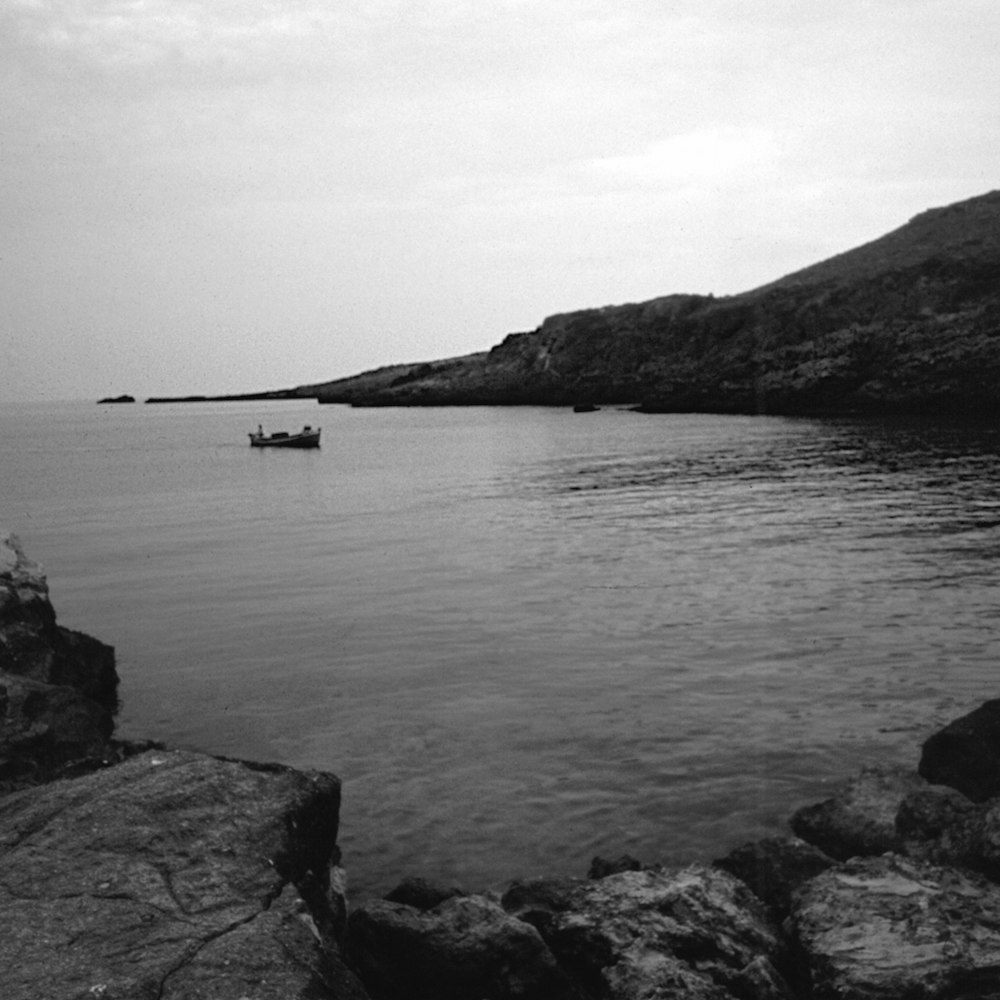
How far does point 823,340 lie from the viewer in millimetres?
105438

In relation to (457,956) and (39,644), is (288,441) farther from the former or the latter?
(457,956)

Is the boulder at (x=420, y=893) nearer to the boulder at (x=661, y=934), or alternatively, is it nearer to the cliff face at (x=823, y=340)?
the boulder at (x=661, y=934)

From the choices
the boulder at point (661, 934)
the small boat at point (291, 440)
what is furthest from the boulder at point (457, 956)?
the small boat at point (291, 440)

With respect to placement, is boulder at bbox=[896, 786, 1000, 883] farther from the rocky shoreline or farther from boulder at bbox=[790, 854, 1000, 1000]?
boulder at bbox=[790, 854, 1000, 1000]

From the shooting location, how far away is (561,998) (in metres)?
6.66

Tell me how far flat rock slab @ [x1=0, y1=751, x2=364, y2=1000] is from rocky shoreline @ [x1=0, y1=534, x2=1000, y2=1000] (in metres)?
0.01

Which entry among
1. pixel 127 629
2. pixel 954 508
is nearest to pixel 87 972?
pixel 127 629

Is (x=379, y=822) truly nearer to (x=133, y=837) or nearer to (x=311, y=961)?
(x=133, y=837)

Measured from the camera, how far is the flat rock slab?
5309mm

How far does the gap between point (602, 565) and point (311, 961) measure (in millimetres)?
20217

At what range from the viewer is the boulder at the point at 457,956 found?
22.1 feet

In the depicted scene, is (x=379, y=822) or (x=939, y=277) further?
(x=939, y=277)

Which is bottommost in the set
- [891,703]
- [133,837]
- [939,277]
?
[891,703]

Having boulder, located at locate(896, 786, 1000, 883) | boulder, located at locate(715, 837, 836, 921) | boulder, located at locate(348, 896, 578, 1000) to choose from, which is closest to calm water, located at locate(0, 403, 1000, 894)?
boulder, located at locate(715, 837, 836, 921)
